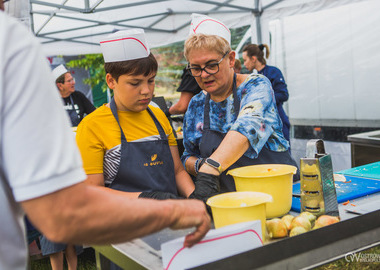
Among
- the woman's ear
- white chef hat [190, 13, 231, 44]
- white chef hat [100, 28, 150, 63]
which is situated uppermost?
white chef hat [190, 13, 231, 44]

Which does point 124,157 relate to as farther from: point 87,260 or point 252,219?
point 87,260

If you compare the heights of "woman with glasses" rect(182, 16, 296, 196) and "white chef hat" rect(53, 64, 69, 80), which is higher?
"white chef hat" rect(53, 64, 69, 80)

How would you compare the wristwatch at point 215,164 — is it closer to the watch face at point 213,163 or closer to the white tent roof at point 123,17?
the watch face at point 213,163

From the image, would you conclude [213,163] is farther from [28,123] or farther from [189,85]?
[189,85]

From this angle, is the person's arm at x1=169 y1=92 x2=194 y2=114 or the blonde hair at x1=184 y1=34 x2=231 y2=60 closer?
the blonde hair at x1=184 y1=34 x2=231 y2=60

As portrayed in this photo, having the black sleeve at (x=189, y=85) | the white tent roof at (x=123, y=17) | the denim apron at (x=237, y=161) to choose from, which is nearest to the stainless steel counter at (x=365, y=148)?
the black sleeve at (x=189, y=85)

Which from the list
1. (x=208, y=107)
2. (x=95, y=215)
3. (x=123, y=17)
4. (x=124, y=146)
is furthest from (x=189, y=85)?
(x=123, y=17)

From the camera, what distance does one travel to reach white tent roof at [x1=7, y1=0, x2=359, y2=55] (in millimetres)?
6027

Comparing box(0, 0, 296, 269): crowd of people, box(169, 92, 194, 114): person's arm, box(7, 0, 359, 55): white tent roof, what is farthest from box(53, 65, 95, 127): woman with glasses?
box(0, 0, 296, 269): crowd of people

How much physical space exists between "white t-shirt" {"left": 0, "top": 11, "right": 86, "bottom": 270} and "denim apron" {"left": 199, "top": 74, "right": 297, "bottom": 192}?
1225mm

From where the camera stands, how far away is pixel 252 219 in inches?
45.0

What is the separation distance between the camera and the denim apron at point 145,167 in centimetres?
168

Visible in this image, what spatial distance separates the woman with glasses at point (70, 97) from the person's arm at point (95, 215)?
397cm

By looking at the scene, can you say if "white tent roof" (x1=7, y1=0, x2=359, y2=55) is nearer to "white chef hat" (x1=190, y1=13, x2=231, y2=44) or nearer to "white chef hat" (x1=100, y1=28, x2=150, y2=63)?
"white chef hat" (x1=190, y1=13, x2=231, y2=44)
